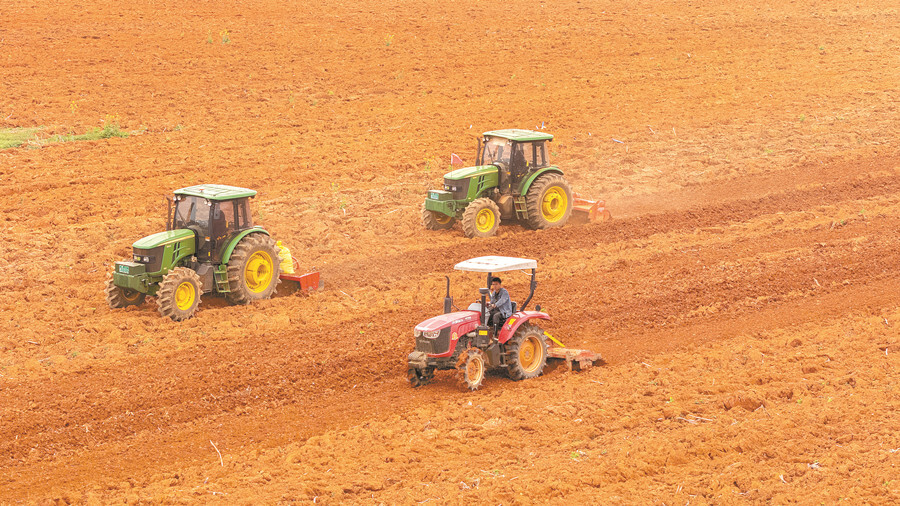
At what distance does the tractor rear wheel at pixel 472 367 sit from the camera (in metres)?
11.9

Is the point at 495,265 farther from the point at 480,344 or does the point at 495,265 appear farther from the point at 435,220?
the point at 435,220

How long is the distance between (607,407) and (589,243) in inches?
305

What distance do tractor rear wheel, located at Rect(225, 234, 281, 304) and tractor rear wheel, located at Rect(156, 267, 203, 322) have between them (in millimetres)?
598

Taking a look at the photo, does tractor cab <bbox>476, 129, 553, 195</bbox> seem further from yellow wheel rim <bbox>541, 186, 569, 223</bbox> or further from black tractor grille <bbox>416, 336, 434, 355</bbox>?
black tractor grille <bbox>416, 336, 434, 355</bbox>

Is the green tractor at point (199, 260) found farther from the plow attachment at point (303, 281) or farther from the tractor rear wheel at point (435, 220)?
the tractor rear wheel at point (435, 220)

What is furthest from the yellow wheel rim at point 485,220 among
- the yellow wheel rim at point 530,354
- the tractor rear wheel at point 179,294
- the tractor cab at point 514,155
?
the yellow wheel rim at point 530,354

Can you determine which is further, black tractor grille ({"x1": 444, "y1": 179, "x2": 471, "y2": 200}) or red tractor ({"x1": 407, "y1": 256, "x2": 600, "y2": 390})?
black tractor grille ({"x1": 444, "y1": 179, "x2": 471, "y2": 200})

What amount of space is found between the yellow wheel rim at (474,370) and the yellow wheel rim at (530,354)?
63 centimetres

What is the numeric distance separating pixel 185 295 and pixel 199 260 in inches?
28.3

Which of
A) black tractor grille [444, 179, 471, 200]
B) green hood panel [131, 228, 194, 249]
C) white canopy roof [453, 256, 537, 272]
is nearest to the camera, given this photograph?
white canopy roof [453, 256, 537, 272]

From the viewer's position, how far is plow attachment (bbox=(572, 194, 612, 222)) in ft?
66.0

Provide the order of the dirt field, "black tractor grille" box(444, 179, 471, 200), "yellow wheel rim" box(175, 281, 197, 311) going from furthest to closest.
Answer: "black tractor grille" box(444, 179, 471, 200)
"yellow wheel rim" box(175, 281, 197, 311)
the dirt field

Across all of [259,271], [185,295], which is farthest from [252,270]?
[185,295]

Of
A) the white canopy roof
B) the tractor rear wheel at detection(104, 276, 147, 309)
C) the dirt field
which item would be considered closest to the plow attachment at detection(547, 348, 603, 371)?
the dirt field
